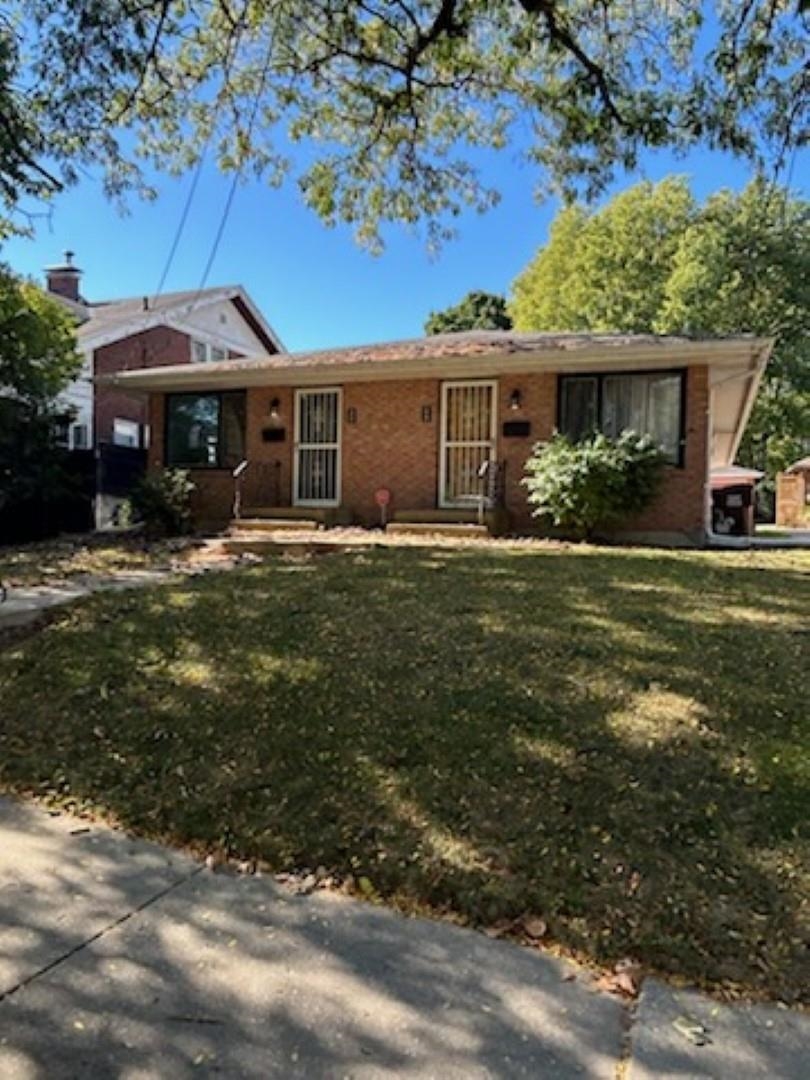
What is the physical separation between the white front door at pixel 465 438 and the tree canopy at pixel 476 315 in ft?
83.4

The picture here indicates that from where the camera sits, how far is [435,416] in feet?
40.0

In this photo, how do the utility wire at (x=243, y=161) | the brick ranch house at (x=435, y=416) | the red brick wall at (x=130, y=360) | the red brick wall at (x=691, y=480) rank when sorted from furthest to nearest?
the red brick wall at (x=130, y=360), the brick ranch house at (x=435, y=416), the red brick wall at (x=691, y=480), the utility wire at (x=243, y=161)

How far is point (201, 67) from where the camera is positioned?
28.0 ft

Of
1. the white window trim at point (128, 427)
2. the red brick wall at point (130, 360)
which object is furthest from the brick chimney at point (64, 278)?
the white window trim at point (128, 427)

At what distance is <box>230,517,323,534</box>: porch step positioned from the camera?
12.0 m

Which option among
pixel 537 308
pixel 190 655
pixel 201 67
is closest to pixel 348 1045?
pixel 190 655

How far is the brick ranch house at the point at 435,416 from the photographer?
10.8 metres

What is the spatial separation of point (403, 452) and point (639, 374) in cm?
357

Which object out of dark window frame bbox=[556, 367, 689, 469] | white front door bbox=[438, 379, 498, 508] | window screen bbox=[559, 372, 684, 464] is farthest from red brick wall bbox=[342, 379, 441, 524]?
window screen bbox=[559, 372, 684, 464]

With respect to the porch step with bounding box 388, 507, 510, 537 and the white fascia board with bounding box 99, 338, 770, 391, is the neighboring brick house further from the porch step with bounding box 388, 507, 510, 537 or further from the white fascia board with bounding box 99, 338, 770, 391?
the porch step with bounding box 388, 507, 510, 537

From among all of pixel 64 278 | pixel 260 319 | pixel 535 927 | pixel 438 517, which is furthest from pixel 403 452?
pixel 64 278

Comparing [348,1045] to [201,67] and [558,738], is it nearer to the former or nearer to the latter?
[558,738]

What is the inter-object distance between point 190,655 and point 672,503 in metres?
7.81

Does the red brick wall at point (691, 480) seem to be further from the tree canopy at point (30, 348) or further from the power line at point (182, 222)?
the tree canopy at point (30, 348)
